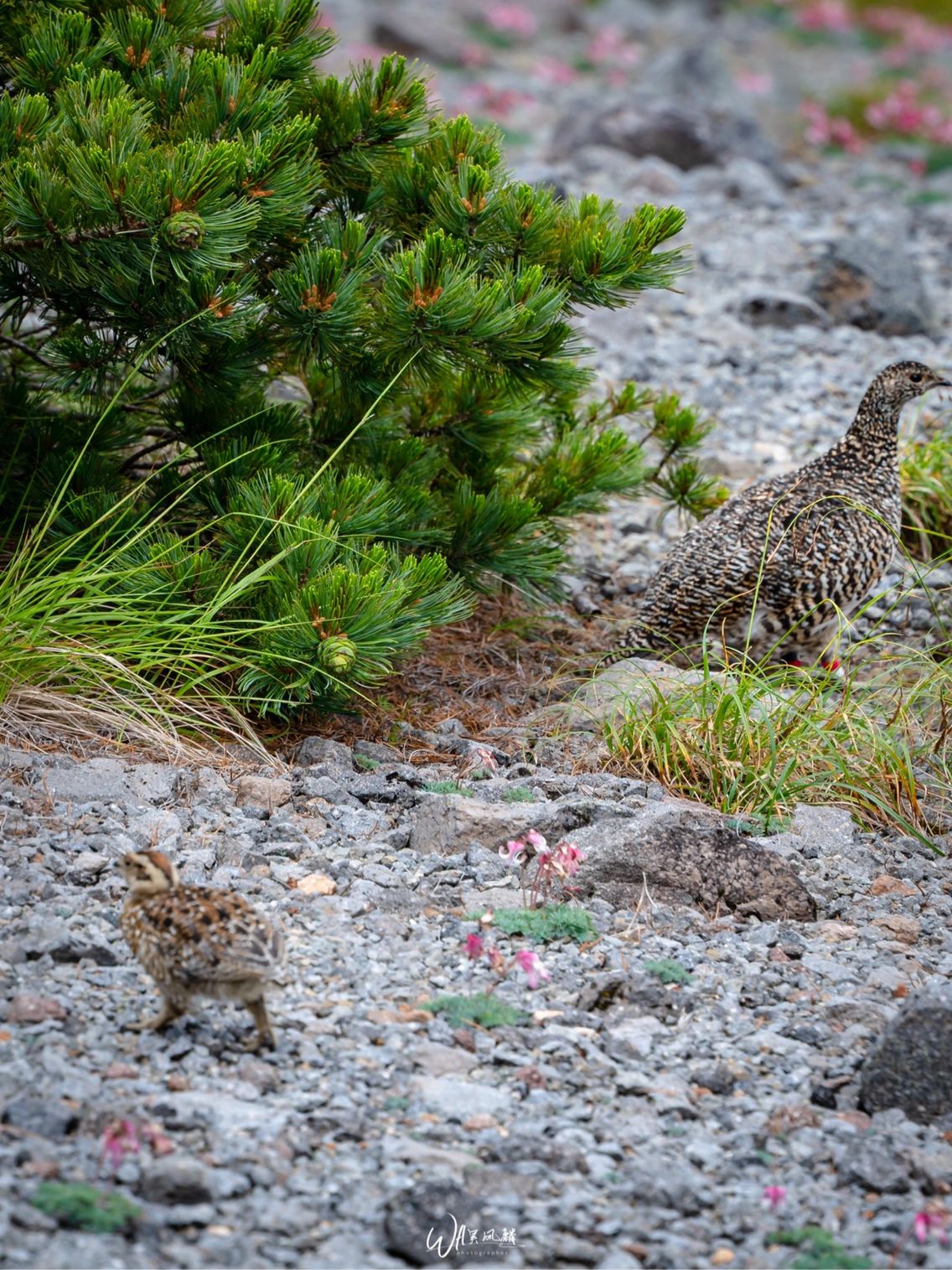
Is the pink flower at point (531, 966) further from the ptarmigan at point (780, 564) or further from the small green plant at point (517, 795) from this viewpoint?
the ptarmigan at point (780, 564)

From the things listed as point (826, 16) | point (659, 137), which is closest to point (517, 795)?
point (659, 137)

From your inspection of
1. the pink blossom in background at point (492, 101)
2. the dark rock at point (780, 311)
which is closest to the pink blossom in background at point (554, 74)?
the pink blossom in background at point (492, 101)

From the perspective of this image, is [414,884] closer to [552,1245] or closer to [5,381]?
[552,1245]

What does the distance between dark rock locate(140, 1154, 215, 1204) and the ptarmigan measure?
3.05 m

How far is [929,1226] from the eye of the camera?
2781mm

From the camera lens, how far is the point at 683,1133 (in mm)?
3076

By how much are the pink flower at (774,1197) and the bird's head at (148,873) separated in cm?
140

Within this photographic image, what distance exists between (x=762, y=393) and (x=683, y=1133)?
5892 millimetres

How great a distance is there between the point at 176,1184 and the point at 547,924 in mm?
1347

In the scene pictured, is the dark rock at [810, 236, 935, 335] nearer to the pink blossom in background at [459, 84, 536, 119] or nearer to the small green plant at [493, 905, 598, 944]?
the pink blossom in background at [459, 84, 536, 119]

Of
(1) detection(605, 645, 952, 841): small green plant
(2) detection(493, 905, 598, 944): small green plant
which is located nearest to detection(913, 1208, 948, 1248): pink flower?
(2) detection(493, 905, 598, 944): small green plant

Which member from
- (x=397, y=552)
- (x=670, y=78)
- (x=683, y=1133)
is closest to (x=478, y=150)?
(x=397, y=552)

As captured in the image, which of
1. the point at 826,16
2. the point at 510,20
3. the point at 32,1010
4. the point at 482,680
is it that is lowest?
the point at 482,680

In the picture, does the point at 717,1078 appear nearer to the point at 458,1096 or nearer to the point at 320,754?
the point at 458,1096
